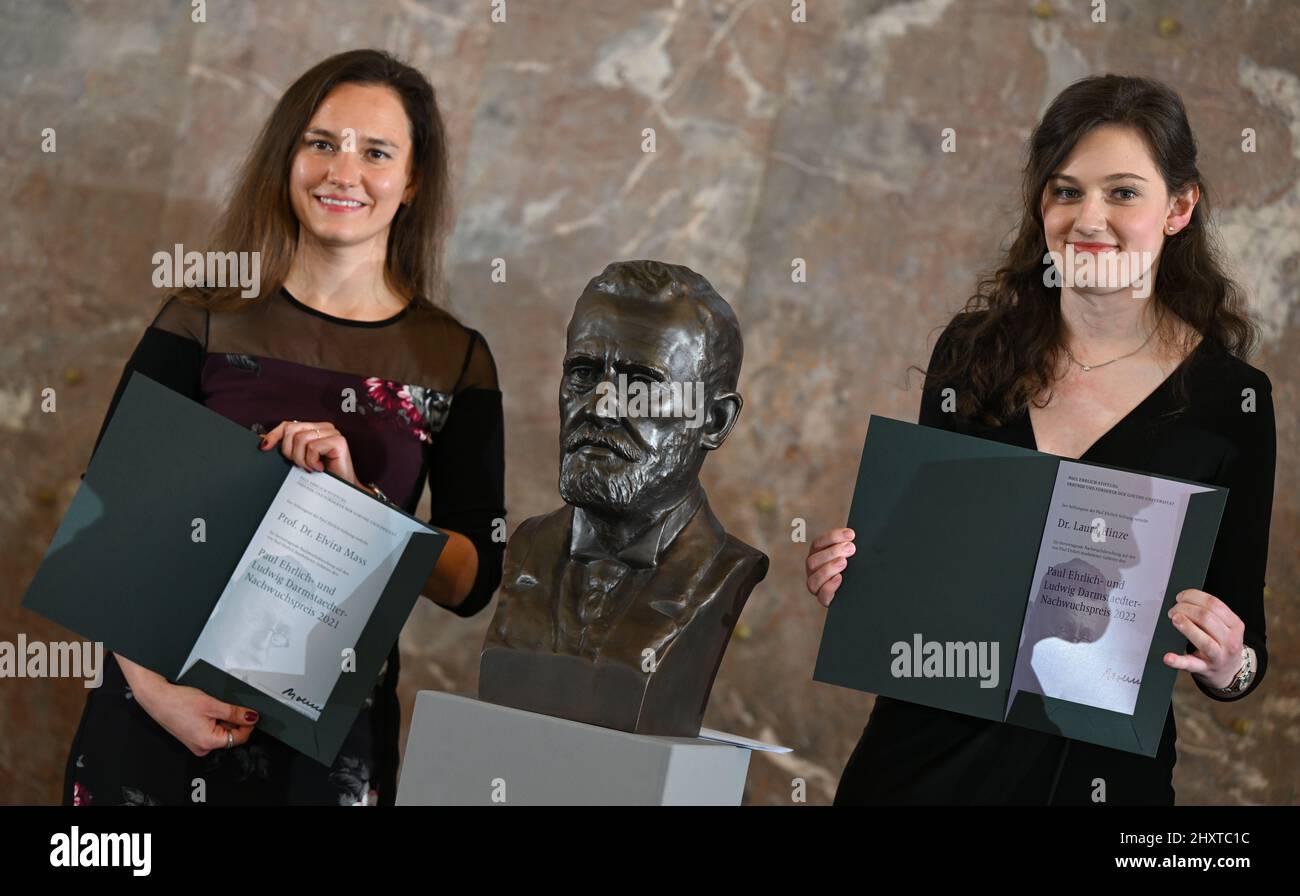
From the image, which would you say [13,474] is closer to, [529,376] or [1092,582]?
[529,376]

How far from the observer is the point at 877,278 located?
13.9ft

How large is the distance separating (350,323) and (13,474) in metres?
1.95

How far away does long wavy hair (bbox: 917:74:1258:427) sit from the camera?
234 cm

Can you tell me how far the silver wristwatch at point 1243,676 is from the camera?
220cm

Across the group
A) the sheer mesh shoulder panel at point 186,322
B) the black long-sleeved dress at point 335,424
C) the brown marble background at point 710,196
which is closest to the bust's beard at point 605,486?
the black long-sleeved dress at point 335,424

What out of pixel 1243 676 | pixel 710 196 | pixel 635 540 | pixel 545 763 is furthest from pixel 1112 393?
pixel 710 196

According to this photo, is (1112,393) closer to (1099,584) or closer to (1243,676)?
(1099,584)

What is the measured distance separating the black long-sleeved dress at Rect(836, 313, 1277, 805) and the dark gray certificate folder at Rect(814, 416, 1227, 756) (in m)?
0.10

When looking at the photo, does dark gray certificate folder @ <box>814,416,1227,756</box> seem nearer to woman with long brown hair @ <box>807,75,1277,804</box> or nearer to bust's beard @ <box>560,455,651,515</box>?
woman with long brown hair @ <box>807,75,1277,804</box>

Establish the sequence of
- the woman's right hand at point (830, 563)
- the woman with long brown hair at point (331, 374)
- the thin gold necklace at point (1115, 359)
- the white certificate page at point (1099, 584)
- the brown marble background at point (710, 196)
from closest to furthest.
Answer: the white certificate page at point (1099, 584) → the woman's right hand at point (830, 563) → the thin gold necklace at point (1115, 359) → the woman with long brown hair at point (331, 374) → the brown marble background at point (710, 196)

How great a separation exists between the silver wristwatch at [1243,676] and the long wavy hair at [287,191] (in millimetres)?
1698

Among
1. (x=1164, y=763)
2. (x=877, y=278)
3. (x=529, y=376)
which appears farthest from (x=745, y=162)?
(x=1164, y=763)

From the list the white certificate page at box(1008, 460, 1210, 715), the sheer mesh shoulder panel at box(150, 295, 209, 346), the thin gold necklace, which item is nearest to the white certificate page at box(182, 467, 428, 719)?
the sheer mesh shoulder panel at box(150, 295, 209, 346)

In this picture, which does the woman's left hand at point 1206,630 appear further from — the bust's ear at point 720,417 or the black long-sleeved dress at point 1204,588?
the bust's ear at point 720,417
